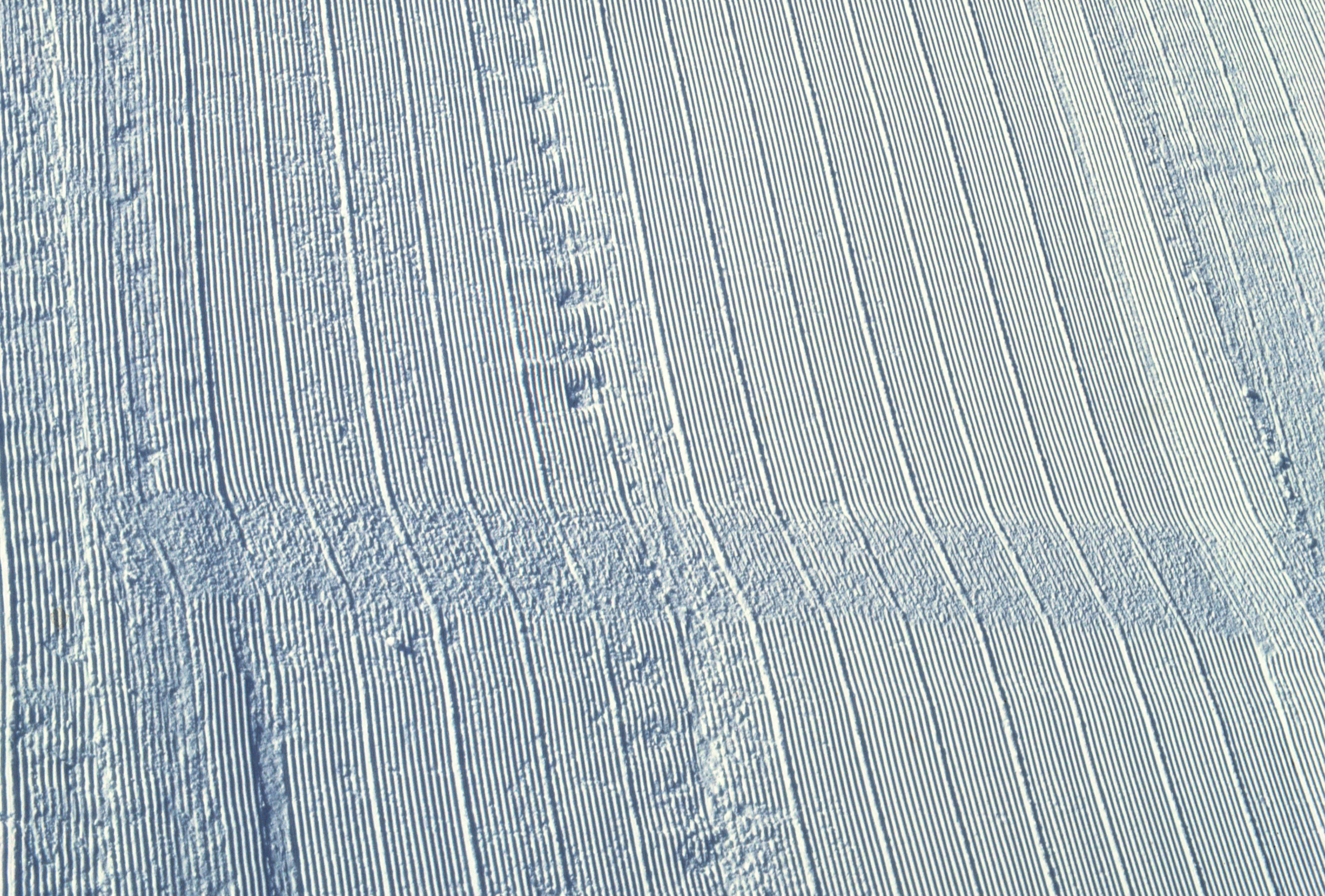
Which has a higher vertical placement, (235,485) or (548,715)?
(235,485)

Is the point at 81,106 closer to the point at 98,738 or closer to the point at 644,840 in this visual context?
the point at 98,738

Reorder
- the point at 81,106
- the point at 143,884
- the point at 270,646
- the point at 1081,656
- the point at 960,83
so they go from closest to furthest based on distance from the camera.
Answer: the point at 143,884 < the point at 270,646 < the point at 1081,656 < the point at 81,106 < the point at 960,83

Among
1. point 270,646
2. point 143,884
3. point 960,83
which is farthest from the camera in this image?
point 960,83

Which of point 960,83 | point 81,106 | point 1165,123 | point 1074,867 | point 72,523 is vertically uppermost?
point 81,106

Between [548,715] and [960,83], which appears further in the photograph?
[960,83]

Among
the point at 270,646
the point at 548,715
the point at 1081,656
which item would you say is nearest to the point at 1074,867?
the point at 1081,656

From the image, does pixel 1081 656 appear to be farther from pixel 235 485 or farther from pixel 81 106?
pixel 81 106
